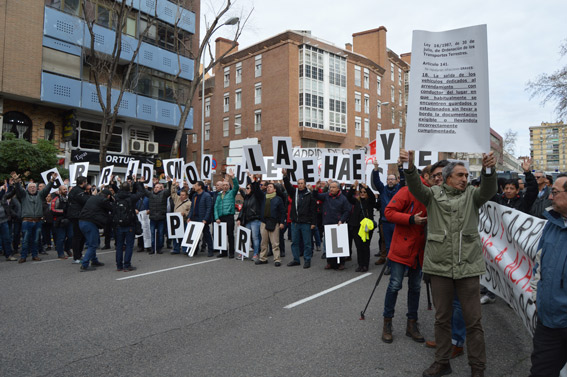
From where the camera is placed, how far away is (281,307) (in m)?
5.97

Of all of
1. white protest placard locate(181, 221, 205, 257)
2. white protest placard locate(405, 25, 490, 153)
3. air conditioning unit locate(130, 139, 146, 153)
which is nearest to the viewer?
white protest placard locate(405, 25, 490, 153)

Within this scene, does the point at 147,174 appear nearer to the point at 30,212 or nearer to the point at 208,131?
the point at 30,212

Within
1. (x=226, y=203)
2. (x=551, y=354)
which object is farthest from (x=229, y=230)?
(x=551, y=354)

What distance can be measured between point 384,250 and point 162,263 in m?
5.52

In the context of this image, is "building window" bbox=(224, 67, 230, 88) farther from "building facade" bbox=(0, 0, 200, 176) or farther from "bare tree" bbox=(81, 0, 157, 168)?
"bare tree" bbox=(81, 0, 157, 168)

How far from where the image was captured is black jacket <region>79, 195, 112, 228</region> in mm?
9180

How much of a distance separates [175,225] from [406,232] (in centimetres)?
829

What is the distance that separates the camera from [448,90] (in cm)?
430

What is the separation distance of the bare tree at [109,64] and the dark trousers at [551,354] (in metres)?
19.4

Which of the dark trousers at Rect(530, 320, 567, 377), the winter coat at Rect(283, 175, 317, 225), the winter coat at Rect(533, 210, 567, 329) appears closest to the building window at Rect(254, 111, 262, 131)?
the winter coat at Rect(283, 175, 317, 225)

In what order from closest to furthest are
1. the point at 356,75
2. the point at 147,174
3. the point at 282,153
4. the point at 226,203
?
the point at 282,153, the point at 226,203, the point at 147,174, the point at 356,75

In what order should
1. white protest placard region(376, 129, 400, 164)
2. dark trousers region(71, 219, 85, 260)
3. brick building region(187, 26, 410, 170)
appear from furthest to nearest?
brick building region(187, 26, 410, 170) → dark trousers region(71, 219, 85, 260) → white protest placard region(376, 129, 400, 164)

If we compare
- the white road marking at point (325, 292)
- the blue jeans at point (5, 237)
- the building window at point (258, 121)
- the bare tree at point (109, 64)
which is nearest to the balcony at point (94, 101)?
the bare tree at point (109, 64)

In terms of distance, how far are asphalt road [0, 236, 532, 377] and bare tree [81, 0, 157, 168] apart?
1240 centimetres
